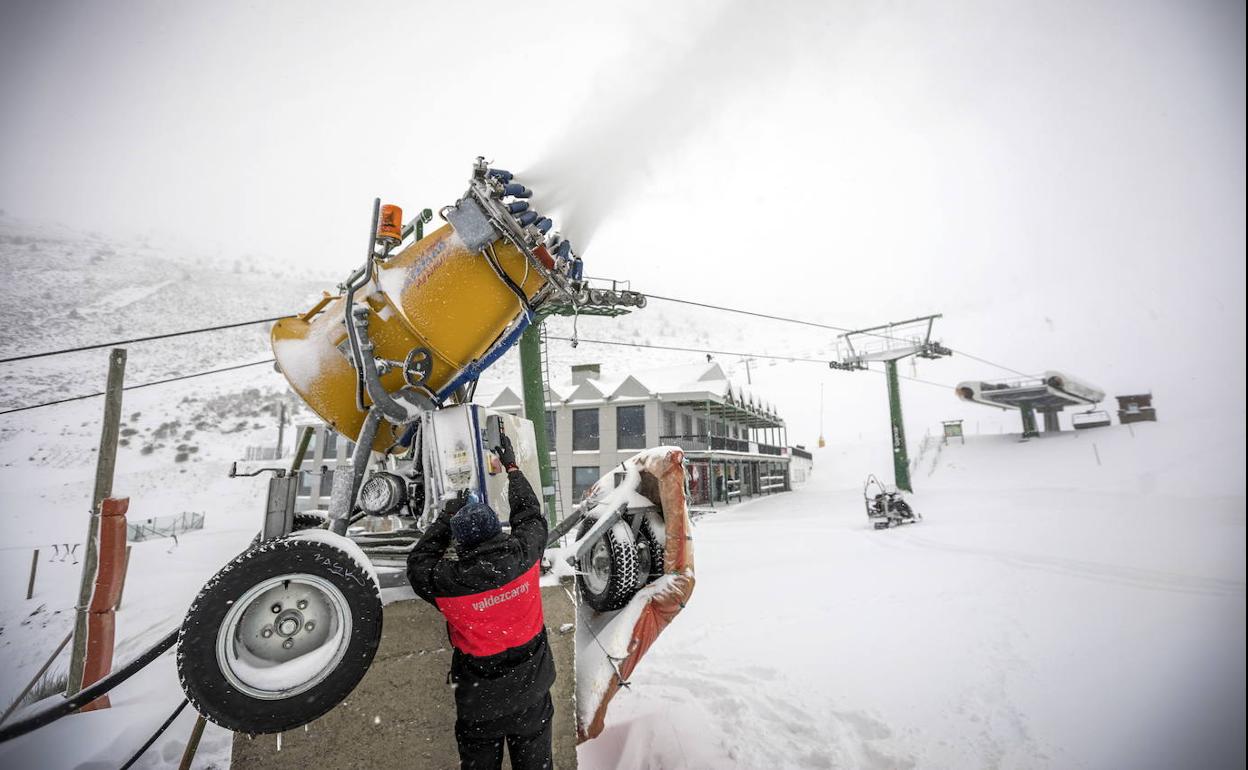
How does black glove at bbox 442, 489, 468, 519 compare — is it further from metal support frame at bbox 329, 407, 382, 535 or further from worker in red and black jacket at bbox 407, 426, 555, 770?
metal support frame at bbox 329, 407, 382, 535

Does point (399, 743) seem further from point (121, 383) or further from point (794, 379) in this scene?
point (794, 379)

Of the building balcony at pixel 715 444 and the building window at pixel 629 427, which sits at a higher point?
the building window at pixel 629 427

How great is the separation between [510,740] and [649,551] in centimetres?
215

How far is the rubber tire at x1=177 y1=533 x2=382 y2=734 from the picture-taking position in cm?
223

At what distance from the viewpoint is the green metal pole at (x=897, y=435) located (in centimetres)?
1969

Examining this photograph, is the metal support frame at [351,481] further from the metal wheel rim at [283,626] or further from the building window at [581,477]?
the building window at [581,477]

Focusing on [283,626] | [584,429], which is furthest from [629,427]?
[283,626]

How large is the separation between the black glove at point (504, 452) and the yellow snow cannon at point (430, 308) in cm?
56

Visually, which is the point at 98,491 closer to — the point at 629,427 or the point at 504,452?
the point at 504,452

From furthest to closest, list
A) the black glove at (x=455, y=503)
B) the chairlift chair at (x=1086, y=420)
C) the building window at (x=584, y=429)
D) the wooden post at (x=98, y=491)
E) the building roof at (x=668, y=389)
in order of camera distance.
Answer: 1. the building window at (x=584, y=429)
2. the building roof at (x=668, y=389)
3. the chairlift chair at (x=1086, y=420)
4. the wooden post at (x=98, y=491)
5. the black glove at (x=455, y=503)

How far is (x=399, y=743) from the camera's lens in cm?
294

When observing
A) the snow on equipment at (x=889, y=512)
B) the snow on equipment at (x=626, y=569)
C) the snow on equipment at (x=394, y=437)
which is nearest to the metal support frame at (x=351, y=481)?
the snow on equipment at (x=394, y=437)

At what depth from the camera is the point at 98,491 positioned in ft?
18.9

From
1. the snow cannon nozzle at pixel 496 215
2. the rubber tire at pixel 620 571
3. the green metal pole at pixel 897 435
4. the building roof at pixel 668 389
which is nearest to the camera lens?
the snow cannon nozzle at pixel 496 215
